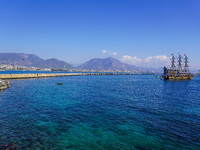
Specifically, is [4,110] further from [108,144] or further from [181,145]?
[181,145]

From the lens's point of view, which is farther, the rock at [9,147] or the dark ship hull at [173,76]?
the dark ship hull at [173,76]

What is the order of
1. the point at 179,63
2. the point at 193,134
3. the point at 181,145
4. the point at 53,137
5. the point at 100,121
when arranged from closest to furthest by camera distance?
the point at 181,145 → the point at 53,137 → the point at 193,134 → the point at 100,121 → the point at 179,63

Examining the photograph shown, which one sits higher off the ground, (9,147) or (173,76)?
(173,76)

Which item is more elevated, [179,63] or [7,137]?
[179,63]

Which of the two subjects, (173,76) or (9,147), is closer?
(9,147)

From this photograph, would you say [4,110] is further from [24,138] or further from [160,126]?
[160,126]

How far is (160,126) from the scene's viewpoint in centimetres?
1853

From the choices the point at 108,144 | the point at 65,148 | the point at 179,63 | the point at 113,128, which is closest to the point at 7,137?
the point at 65,148

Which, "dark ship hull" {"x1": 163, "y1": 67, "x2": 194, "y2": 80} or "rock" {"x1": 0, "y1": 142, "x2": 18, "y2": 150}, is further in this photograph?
"dark ship hull" {"x1": 163, "y1": 67, "x2": 194, "y2": 80}

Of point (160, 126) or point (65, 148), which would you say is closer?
point (65, 148)

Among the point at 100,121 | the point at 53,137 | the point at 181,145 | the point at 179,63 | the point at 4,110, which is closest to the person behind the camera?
the point at 181,145

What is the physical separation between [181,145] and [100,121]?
9.96 m

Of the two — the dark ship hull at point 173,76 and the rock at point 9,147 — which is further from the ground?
the dark ship hull at point 173,76

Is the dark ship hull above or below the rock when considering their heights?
above
